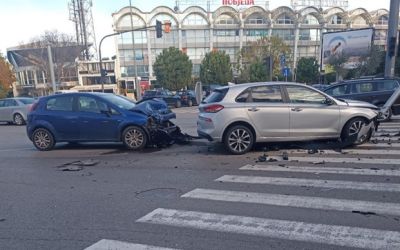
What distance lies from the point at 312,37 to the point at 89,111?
72737 millimetres

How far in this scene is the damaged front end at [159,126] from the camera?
951cm

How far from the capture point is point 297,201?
16.1 ft

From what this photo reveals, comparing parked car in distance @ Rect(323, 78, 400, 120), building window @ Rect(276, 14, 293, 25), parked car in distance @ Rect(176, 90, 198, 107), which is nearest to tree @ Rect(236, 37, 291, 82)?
building window @ Rect(276, 14, 293, 25)

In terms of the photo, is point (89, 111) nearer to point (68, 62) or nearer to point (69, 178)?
point (69, 178)

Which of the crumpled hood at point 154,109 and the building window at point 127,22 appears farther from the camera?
the building window at point 127,22

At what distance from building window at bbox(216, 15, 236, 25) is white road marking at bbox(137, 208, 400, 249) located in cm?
6913

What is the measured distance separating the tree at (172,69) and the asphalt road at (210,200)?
154 feet

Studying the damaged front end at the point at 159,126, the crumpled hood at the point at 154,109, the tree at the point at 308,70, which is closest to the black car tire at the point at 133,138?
the damaged front end at the point at 159,126

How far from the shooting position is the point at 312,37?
7431cm

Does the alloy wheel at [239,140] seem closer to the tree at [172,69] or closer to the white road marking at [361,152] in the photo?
the white road marking at [361,152]

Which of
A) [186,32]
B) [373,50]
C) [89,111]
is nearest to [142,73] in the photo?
[186,32]

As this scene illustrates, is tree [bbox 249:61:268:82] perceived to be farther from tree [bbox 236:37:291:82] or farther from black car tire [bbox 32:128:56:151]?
black car tire [bbox 32:128:56:151]

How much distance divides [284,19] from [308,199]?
73409 millimetres

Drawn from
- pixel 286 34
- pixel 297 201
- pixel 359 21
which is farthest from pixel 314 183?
pixel 359 21
